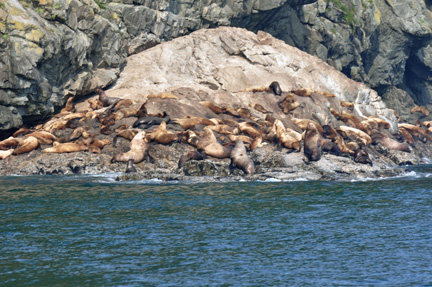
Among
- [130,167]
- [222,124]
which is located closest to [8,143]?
[130,167]

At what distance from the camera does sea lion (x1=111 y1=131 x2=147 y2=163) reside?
22.2 metres

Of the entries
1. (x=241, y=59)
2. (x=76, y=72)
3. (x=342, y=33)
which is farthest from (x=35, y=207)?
(x=342, y=33)

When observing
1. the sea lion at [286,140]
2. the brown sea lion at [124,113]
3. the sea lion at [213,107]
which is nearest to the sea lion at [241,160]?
the sea lion at [286,140]

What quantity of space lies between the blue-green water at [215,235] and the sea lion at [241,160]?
2409 mm

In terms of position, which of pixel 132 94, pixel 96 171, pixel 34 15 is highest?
pixel 34 15

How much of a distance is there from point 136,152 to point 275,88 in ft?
40.2

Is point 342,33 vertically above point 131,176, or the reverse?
point 342,33

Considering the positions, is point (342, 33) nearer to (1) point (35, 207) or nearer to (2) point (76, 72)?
(2) point (76, 72)

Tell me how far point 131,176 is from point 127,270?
10409 mm

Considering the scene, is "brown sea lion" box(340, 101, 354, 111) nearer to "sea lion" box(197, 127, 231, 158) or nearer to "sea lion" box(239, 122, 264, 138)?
"sea lion" box(239, 122, 264, 138)

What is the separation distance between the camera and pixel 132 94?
3044cm

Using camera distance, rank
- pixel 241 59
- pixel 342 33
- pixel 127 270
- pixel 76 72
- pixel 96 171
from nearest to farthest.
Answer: pixel 127 270 → pixel 96 171 → pixel 76 72 → pixel 241 59 → pixel 342 33

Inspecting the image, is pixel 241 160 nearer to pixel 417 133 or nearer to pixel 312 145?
pixel 312 145

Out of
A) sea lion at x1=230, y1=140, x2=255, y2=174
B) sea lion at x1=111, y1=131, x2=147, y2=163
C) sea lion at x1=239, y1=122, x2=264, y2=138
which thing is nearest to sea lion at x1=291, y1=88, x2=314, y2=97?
sea lion at x1=239, y1=122, x2=264, y2=138
